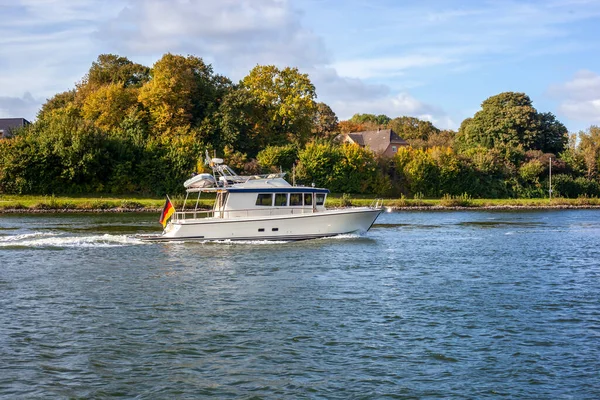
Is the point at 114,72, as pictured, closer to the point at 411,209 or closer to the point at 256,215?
the point at 411,209

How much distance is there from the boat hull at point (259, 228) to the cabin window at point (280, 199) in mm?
996

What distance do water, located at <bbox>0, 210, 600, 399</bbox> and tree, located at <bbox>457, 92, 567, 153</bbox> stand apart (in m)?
→ 81.6

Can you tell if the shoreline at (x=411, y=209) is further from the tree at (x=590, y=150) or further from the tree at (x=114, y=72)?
the tree at (x=114, y=72)

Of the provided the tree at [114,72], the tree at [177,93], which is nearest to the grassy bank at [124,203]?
the tree at [177,93]

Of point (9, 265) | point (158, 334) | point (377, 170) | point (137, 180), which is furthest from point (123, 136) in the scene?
point (158, 334)

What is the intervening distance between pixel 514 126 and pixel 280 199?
3389 inches

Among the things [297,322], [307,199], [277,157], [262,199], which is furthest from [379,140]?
[297,322]

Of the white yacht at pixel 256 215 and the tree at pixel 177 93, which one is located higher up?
the tree at pixel 177 93

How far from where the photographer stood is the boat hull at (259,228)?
37062 mm

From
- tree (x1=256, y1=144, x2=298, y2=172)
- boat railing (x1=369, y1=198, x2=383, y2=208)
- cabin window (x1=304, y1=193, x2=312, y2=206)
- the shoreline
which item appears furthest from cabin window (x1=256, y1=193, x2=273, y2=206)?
tree (x1=256, y1=144, x2=298, y2=172)

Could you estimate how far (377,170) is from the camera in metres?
93.2

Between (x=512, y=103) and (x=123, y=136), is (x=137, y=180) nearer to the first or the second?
(x=123, y=136)

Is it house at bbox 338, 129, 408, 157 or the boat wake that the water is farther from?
house at bbox 338, 129, 408, 157

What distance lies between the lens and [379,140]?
129 meters
